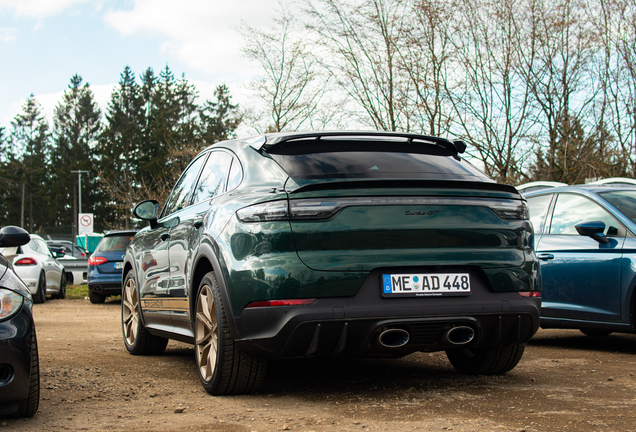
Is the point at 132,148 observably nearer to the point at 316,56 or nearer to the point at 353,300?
the point at 316,56

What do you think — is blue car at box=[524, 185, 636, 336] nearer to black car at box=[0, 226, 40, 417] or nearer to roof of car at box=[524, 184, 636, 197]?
roof of car at box=[524, 184, 636, 197]

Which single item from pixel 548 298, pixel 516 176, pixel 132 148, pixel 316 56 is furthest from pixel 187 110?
pixel 548 298

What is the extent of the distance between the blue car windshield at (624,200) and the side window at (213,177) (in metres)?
3.81

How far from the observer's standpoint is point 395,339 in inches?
158

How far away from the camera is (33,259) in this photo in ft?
47.4

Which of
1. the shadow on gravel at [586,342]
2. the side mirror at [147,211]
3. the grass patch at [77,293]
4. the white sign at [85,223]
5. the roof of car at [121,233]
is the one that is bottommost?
the grass patch at [77,293]

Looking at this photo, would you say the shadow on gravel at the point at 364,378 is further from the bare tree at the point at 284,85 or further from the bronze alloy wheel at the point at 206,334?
the bare tree at the point at 284,85

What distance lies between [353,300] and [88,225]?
28300 mm

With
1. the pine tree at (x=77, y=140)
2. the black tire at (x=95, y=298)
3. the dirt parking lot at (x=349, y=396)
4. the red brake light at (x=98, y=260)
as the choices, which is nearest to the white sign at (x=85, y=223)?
the black tire at (x=95, y=298)

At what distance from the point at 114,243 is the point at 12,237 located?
11.6m

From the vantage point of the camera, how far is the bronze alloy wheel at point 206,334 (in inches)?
174

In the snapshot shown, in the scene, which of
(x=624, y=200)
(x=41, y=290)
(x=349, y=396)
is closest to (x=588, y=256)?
(x=624, y=200)

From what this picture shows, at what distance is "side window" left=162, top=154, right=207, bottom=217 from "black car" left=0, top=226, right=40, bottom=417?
6.50ft

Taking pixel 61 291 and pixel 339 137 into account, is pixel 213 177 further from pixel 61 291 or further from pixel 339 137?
pixel 61 291
